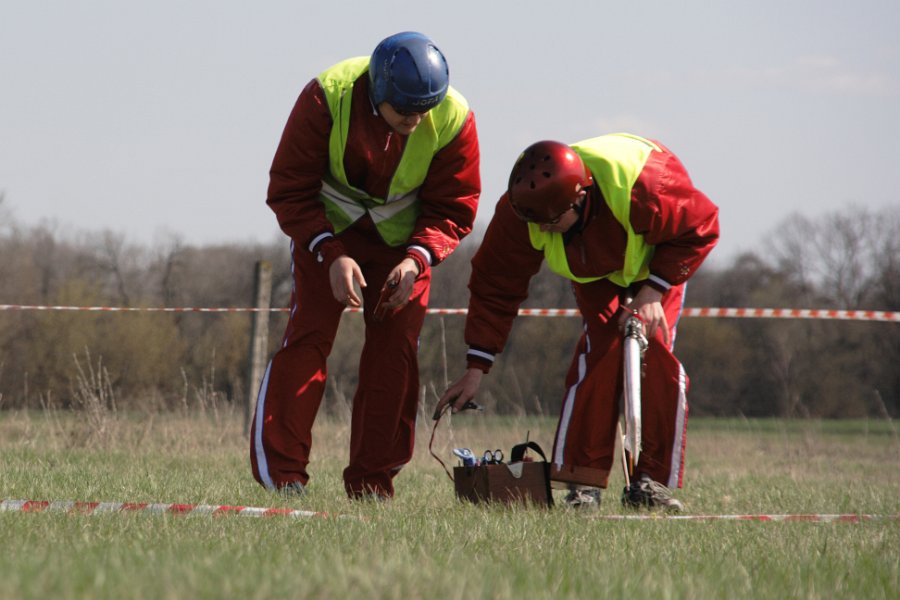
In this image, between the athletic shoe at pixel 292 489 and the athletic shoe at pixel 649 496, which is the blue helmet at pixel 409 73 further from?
the athletic shoe at pixel 649 496

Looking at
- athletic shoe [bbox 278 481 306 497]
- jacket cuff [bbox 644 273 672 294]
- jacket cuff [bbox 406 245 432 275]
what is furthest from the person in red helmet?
athletic shoe [bbox 278 481 306 497]

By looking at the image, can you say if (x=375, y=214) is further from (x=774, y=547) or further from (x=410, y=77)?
(x=774, y=547)

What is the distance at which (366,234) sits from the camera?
6.52 m

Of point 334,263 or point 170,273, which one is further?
point 170,273

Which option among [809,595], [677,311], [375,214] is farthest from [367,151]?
[809,595]

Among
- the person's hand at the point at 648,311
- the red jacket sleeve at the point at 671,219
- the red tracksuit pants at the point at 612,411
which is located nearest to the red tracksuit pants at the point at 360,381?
the red tracksuit pants at the point at 612,411

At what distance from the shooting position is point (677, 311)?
6.64 metres

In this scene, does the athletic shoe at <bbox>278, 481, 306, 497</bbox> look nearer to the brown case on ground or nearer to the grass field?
the grass field

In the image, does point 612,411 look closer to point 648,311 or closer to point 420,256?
point 648,311

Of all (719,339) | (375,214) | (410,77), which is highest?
(410,77)

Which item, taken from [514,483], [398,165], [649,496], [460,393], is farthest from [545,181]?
[649,496]

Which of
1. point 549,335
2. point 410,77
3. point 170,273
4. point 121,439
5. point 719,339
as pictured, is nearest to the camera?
point 410,77

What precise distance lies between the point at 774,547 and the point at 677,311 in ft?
7.19

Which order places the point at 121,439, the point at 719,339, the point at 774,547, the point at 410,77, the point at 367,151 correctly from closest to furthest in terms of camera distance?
the point at 774,547
the point at 410,77
the point at 367,151
the point at 121,439
the point at 719,339
